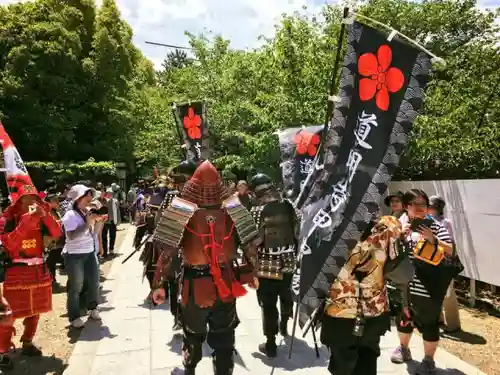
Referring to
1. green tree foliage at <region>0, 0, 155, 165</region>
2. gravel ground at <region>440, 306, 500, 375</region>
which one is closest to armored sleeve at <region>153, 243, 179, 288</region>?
gravel ground at <region>440, 306, 500, 375</region>

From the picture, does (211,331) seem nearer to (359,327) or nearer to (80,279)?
(359,327)

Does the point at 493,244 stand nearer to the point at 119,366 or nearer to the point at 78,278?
the point at 119,366

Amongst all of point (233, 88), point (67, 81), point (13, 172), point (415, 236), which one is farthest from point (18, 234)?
point (67, 81)

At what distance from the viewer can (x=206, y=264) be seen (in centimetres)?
407

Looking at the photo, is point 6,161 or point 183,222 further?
point 6,161

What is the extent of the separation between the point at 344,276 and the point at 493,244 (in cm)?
395

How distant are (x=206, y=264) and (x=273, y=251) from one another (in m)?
1.32

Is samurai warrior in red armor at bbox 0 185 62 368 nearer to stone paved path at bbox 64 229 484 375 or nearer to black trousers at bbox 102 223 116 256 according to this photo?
stone paved path at bbox 64 229 484 375

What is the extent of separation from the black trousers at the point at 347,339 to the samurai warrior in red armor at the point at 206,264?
3.32 ft

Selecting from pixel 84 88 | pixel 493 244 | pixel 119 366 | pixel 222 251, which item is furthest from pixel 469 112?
pixel 84 88

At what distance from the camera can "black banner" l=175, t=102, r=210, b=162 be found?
29.6 ft

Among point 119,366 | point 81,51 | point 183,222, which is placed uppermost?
point 81,51

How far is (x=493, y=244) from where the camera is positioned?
6344 mm

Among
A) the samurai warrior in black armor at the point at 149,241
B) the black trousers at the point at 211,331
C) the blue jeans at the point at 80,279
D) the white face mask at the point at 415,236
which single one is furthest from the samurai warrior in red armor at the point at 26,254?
the white face mask at the point at 415,236
